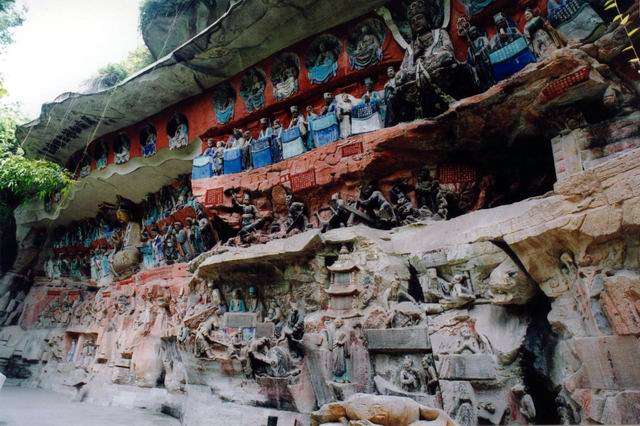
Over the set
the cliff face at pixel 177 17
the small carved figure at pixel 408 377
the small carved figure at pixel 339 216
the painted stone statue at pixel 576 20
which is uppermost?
the cliff face at pixel 177 17

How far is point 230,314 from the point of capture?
8.26 m

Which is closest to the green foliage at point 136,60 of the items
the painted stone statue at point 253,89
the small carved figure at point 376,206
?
the painted stone statue at point 253,89

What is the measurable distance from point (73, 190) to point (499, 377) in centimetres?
1663

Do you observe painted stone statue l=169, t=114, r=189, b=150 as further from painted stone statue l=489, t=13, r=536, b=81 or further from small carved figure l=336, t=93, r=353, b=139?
painted stone statue l=489, t=13, r=536, b=81

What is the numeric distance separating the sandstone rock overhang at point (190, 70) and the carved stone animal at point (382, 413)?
28.9 ft

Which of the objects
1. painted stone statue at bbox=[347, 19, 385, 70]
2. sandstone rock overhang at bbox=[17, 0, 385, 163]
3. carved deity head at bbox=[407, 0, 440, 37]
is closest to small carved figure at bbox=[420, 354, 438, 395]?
carved deity head at bbox=[407, 0, 440, 37]

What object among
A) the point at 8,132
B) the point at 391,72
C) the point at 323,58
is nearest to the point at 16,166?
the point at 8,132

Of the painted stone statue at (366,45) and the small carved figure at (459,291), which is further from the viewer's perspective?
the painted stone statue at (366,45)

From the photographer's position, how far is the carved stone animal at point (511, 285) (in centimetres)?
489

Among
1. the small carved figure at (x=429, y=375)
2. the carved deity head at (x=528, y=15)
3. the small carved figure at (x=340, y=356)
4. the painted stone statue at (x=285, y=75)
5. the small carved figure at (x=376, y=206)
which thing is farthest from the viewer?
the painted stone statue at (x=285, y=75)

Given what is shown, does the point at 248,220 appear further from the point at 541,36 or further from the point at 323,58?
the point at 541,36

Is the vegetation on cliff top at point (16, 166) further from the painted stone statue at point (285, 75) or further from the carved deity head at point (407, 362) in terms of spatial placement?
the carved deity head at point (407, 362)

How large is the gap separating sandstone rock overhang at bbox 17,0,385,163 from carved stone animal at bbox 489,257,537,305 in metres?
7.21

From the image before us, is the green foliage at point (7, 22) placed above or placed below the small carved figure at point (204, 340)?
above
